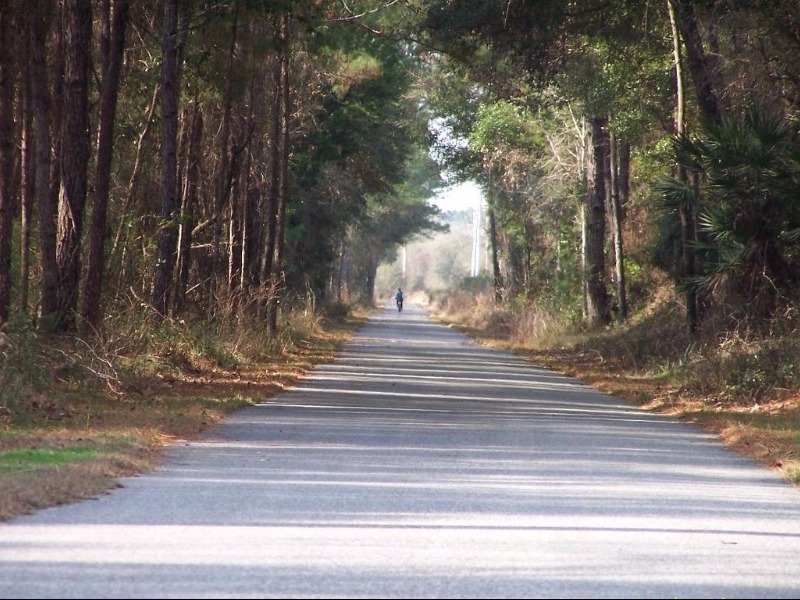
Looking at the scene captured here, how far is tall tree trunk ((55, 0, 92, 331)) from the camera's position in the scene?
19109mm

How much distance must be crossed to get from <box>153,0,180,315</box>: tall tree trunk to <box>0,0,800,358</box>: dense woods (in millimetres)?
52

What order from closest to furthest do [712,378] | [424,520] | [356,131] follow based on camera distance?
1. [424,520]
2. [712,378]
3. [356,131]

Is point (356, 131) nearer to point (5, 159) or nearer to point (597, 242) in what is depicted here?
point (597, 242)

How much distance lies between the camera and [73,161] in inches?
760

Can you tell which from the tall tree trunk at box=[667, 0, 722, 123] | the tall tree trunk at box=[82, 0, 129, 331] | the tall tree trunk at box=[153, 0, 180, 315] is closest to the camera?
the tall tree trunk at box=[82, 0, 129, 331]

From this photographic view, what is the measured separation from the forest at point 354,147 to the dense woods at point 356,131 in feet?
0.20

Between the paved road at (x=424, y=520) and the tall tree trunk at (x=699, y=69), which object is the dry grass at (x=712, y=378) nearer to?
the paved road at (x=424, y=520)

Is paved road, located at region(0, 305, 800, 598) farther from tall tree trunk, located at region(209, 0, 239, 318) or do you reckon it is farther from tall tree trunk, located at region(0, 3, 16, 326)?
tall tree trunk, located at region(209, 0, 239, 318)

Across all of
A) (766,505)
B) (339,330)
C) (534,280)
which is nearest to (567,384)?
(766,505)

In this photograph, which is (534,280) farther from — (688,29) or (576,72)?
(688,29)

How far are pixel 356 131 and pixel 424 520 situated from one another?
31298 mm

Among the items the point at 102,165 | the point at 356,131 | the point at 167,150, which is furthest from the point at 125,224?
the point at 356,131

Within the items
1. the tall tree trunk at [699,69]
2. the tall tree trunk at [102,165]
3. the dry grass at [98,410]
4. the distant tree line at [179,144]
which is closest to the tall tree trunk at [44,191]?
the distant tree line at [179,144]

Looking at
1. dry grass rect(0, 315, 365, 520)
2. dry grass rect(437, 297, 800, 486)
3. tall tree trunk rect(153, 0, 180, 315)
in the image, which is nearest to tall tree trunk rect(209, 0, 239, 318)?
tall tree trunk rect(153, 0, 180, 315)
